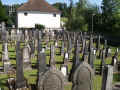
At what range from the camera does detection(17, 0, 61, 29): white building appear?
4459cm

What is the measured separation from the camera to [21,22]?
45.2 m

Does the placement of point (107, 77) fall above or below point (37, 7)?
below

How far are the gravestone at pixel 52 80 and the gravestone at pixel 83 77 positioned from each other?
55cm

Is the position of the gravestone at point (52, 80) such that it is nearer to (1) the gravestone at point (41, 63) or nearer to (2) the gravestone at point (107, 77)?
(2) the gravestone at point (107, 77)

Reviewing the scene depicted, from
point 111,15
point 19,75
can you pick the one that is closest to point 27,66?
point 19,75

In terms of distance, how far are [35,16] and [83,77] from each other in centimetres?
4036

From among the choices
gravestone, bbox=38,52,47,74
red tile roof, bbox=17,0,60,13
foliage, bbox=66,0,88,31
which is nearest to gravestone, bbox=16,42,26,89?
gravestone, bbox=38,52,47,74

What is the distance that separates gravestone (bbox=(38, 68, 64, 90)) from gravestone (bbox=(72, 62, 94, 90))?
1.82ft

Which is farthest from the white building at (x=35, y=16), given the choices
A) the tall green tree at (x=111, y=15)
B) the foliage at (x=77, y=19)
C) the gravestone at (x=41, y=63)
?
the gravestone at (x=41, y=63)

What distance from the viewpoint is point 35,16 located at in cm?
4497

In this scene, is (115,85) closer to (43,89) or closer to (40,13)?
(43,89)

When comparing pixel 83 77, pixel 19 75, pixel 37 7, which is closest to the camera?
pixel 83 77

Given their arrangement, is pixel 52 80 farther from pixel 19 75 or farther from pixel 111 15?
pixel 111 15

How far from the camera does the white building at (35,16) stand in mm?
44594
